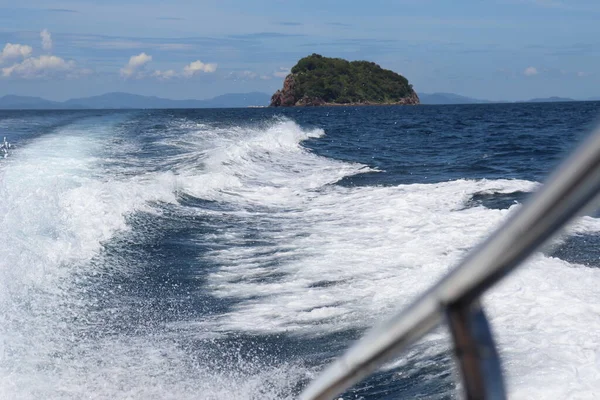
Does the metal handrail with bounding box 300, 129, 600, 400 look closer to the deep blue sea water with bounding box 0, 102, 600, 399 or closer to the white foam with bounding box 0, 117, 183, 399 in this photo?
the deep blue sea water with bounding box 0, 102, 600, 399

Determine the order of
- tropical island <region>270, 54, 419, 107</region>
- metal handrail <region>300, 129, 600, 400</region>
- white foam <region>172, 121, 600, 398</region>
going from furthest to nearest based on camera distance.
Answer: tropical island <region>270, 54, 419, 107</region>, white foam <region>172, 121, 600, 398</region>, metal handrail <region>300, 129, 600, 400</region>

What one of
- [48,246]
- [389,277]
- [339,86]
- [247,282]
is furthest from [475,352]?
[339,86]

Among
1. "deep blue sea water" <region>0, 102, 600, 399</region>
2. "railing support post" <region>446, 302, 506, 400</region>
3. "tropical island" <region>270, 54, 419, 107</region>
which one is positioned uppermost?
"tropical island" <region>270, 54, 419, 107</region>

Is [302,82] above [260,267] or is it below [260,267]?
above

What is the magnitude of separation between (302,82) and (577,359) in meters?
122

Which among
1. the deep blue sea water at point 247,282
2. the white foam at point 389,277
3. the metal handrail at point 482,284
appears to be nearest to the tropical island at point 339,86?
the deep blue sea water at point 247,282

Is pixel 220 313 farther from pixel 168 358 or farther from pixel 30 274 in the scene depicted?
pixel 30 274

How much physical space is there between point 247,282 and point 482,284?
6.21m

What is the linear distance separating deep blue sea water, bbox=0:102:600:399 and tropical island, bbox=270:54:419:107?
108239mm

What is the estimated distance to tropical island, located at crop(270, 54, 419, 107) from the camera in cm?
12194

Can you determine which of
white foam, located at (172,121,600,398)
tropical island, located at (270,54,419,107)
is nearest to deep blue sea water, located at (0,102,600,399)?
white foam, located at (172,121,600,398)

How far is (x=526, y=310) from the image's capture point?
16.6ft

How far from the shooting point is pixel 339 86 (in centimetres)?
12312

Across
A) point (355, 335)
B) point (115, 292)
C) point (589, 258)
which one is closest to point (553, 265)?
point (589, 258)
